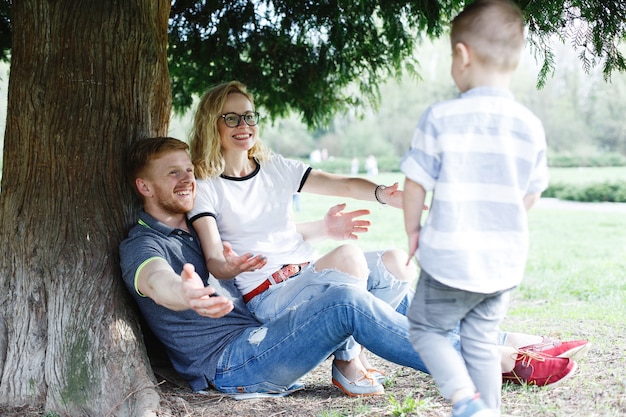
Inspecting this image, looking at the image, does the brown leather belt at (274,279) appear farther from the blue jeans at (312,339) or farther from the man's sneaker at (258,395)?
the man's sneaker at (258,395)

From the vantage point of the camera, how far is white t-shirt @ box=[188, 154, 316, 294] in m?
3.47

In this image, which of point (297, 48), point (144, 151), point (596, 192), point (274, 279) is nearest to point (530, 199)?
point (274, 279)

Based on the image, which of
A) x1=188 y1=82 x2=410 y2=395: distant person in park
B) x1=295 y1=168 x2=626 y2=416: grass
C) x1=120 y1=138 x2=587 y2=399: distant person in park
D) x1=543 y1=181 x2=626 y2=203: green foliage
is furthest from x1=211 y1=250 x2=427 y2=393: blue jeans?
x1=543 y1=181 x2=626 y2=203: green foliage

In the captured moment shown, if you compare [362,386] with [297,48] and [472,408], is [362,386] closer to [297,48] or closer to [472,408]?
[472,408]

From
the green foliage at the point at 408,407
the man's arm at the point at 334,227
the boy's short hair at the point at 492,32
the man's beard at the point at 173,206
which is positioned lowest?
the green foliage at the point at 408,407

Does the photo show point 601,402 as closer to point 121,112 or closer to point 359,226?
point 359,226

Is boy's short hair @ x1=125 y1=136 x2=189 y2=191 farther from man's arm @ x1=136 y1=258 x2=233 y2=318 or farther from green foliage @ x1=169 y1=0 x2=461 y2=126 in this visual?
green foliage @ x1=169 y1=0 x2=461 y2=126

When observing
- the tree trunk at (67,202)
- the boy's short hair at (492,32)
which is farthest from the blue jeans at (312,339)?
the boy's short hair at (492,32)

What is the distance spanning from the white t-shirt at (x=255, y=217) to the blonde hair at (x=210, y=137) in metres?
0.07

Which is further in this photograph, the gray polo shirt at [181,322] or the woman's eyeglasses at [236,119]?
the woman's eyeglasses at [236,119]

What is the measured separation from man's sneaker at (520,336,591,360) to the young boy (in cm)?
87

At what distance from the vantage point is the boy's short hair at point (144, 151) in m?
3.28

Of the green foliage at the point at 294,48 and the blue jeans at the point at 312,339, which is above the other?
the green foliage at the point at 294,48

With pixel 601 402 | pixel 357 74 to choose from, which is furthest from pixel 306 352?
pixel 357 74
